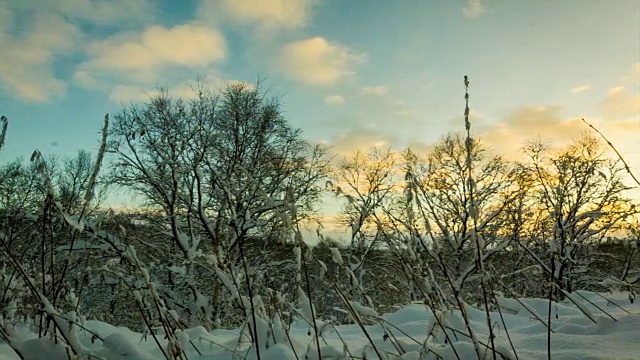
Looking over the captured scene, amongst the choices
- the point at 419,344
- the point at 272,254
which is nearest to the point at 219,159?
the point at 272,254

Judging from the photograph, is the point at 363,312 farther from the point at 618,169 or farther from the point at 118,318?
the point at 118,318

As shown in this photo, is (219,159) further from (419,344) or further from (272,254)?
(419,344)

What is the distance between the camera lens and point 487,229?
1675 cm

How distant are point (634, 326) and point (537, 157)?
20.8m

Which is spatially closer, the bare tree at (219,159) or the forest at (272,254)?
the forest at (272,254)

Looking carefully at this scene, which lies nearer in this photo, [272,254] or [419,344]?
[419,344]

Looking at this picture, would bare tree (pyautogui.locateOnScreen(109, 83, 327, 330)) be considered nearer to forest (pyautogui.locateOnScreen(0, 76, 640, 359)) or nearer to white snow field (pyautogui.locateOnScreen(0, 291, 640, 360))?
forest (pyautogui.locateOnScreen(0, 76, 640, 359))

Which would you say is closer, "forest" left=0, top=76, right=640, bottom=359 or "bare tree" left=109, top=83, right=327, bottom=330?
"forest" left=0, top=76, right=640, bottom=359

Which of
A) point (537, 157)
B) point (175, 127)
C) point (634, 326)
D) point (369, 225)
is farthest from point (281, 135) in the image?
point (634, 326)

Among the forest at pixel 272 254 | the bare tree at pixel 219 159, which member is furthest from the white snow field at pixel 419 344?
the bare tree at pixel 219 159

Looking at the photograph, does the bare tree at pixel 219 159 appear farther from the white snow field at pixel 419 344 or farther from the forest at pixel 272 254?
the white snow field at pixel 419 344

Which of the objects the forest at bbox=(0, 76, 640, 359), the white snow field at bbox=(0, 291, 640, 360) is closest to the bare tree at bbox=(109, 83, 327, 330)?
the forest at bbox=(0, 76, 640, 359)

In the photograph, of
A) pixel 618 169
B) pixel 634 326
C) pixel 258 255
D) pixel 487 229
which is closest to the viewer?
pixel 634 326

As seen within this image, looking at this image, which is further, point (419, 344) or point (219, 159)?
point (219, 159)
